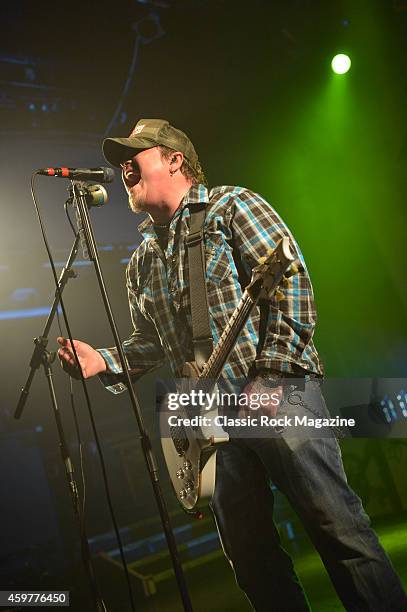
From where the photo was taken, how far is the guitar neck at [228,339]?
1854 millimetres

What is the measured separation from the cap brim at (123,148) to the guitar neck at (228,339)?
81 cm

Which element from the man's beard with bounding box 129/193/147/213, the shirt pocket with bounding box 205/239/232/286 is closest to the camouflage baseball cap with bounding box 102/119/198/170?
the man's beard with bounding box 129/193/147/213

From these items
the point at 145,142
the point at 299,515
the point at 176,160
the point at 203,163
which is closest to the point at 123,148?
the point at 145,142

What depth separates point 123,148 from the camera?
2.29 m

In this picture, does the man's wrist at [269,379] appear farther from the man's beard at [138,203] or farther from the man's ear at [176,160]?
the man's ear at [176,160]

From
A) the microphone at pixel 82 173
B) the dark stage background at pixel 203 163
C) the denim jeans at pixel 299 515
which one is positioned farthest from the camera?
the dark stage background at pixel 203 163

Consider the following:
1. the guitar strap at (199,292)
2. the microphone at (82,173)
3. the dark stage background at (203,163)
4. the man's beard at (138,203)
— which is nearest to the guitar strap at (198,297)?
the guitar strap at (199,292)

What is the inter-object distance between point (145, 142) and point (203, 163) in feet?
5.25

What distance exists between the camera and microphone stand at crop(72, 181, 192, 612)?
1.73 metres

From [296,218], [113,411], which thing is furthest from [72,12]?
A: [113,411]

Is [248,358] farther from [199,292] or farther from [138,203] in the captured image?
[138,203]

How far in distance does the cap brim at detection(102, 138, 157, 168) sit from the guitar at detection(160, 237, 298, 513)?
0.77 meters

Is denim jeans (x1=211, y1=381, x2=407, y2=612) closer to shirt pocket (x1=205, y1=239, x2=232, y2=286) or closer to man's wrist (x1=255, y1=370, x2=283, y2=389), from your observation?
man's wrist (x1=255, y1=370, x2=283, y2=389)

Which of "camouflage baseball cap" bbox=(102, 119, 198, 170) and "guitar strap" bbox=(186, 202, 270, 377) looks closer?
"guitar strap" bbox=(186, 202, 270, 377)
